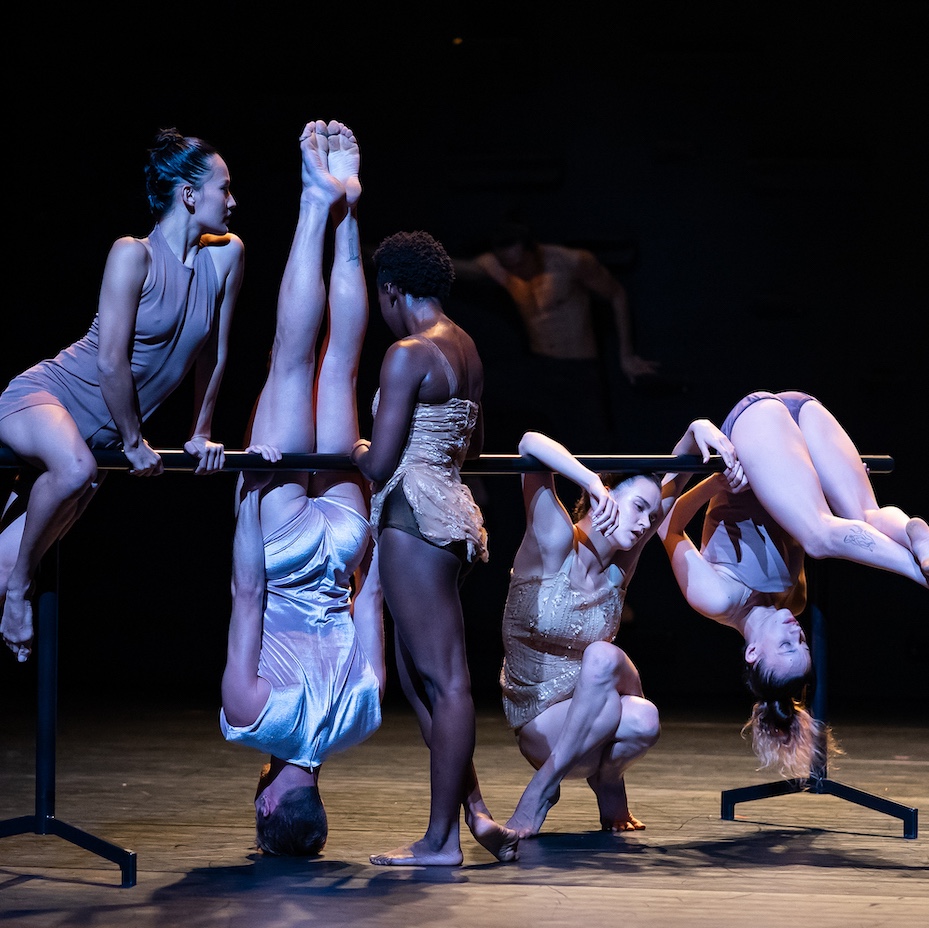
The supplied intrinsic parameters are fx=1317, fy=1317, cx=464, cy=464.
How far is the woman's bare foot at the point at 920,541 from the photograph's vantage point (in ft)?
10.7

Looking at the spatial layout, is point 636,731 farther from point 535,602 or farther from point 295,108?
point 295,108

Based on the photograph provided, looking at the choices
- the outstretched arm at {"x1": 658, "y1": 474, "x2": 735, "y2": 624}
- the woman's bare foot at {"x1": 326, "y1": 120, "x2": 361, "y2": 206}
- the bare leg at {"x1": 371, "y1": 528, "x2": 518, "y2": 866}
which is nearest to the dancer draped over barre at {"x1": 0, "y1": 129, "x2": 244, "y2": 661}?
the woman's bare foot at {"x1": 326, "y1": 120, "x2": 361, "y2": 206}

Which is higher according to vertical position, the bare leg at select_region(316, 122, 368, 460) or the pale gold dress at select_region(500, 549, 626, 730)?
the bare leg at select_region(316, 122, 368, 460)

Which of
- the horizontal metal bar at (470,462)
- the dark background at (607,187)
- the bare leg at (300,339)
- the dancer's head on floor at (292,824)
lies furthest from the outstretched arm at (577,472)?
the dark background at (607,187)

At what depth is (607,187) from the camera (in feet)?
19.3

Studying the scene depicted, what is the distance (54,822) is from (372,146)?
3639mm

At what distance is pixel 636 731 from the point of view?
3.38 metres

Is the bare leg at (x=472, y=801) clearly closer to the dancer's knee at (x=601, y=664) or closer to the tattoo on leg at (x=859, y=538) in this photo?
the dancer's knee at (x=601, y=664)

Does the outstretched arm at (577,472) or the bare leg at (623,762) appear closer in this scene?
the outstretched arm at (577,472)

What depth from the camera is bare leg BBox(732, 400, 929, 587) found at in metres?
3.42

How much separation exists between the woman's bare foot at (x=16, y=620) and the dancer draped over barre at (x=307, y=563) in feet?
1.59

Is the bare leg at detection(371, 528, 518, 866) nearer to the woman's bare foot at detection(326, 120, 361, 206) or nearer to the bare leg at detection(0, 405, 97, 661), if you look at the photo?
the bare leg at detection(0, 405, 97, 661)

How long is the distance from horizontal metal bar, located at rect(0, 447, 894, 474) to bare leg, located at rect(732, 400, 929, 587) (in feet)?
0.56

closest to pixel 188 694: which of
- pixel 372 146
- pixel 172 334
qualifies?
pixel 372 146
